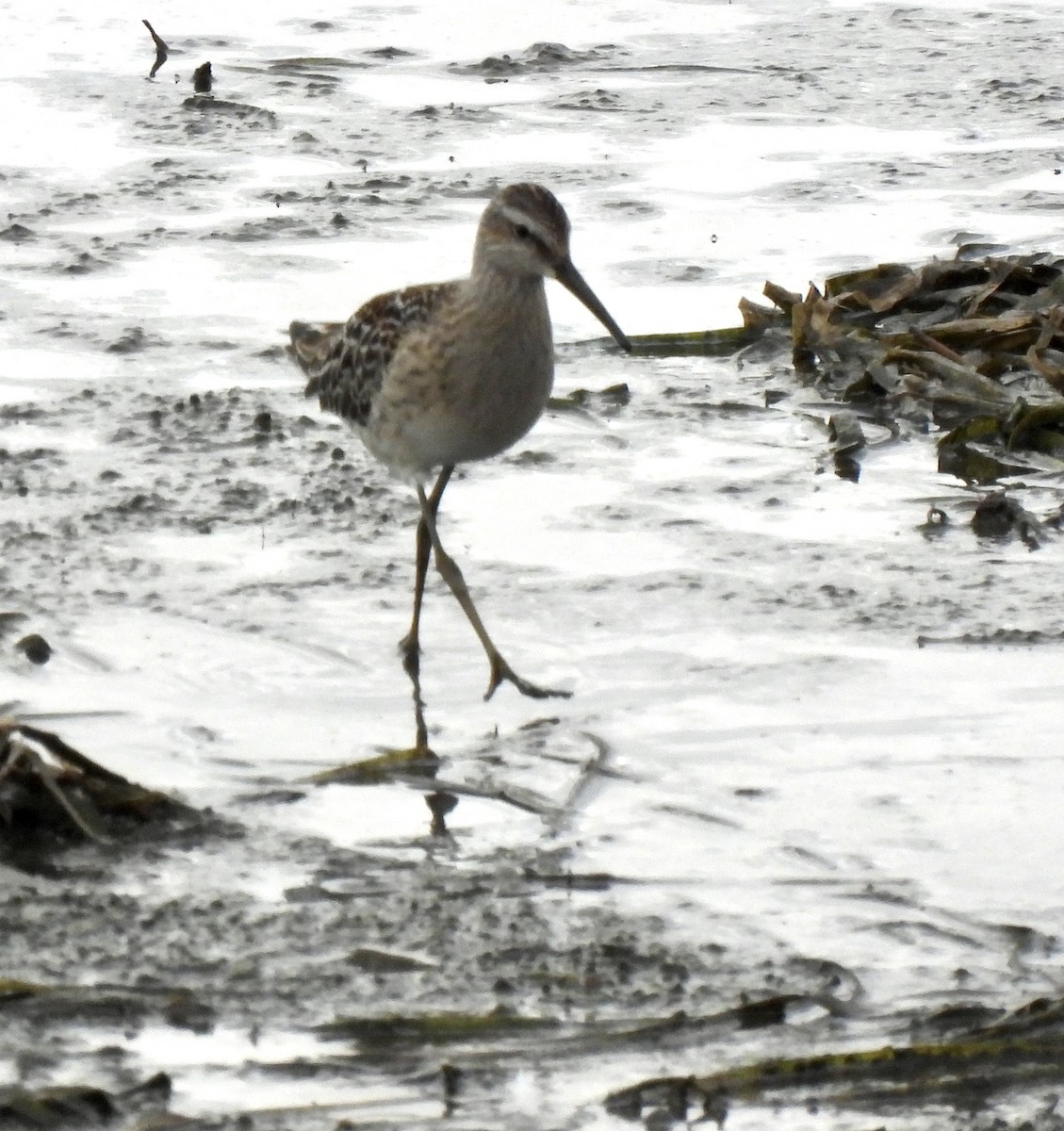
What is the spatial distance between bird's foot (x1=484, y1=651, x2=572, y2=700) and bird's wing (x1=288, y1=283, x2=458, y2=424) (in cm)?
104

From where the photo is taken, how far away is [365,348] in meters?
7.10

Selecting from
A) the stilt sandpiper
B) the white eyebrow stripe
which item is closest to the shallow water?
the stilt sandpiper

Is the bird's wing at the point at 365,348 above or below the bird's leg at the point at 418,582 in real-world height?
above

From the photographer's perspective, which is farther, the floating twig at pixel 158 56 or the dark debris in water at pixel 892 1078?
the floating twig at pixel 158 56

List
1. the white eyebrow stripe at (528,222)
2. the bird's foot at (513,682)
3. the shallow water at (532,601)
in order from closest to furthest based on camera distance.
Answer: the shallow water at (532,601) < the bird's foot at (513,682) < the white eyebrow stripe at (528,222)

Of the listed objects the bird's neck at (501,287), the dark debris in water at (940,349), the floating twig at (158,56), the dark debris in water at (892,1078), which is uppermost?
the floating twig at (158,56)

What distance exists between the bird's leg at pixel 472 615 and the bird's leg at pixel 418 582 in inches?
1.3

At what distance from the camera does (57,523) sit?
747 centimetres

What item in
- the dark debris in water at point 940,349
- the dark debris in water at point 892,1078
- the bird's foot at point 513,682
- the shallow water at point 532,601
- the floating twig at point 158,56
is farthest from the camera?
the floating twig at point 158,56

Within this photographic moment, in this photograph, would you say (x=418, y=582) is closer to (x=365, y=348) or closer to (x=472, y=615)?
(x=472, y=615)

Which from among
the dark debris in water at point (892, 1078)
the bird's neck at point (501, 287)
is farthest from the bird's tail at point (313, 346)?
the dark debris in water at point (892, 1078)

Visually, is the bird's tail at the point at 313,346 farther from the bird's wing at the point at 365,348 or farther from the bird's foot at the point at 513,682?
the bird's foot at the point at 513,682

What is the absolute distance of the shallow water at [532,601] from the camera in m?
4.81

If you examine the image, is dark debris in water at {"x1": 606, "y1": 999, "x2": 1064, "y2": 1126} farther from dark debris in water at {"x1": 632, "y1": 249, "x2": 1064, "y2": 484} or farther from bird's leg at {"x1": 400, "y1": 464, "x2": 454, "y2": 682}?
dark debris in water at {"x1": 632, "y1": 249, "x2": 1064, "y2": 484}
